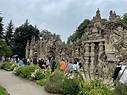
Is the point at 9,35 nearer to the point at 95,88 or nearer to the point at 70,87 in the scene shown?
the point at 70,87

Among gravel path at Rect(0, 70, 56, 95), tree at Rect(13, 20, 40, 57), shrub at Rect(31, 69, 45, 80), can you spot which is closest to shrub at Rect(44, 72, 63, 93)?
gravel path at Rect(0, 70, 56, 95)

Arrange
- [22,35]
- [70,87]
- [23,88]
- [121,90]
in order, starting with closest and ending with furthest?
[121,90] → [70,87] → [23,88] → [22,35]

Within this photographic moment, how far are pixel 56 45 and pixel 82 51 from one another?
23.9 feet

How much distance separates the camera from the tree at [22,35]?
5500 cm

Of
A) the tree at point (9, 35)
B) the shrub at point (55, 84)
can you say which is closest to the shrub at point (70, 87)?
the shrub at point (55, 84)

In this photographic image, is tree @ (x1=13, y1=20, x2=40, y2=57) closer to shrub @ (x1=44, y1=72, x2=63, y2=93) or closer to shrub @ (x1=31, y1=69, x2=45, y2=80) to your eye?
shrub @ (x1=31, y1=69, x2=45, y2=80)

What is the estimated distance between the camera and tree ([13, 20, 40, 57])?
55000 mm

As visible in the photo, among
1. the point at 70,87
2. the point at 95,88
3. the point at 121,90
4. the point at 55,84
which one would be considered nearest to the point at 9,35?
the point at 55,84

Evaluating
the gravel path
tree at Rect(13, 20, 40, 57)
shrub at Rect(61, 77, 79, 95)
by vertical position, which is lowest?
the gravel path

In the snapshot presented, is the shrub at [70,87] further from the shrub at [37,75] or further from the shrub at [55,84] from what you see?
the shrub at [37,75]

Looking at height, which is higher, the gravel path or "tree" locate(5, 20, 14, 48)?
"tree" locate(5, 20, 14, 48)

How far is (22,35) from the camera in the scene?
58375 mm

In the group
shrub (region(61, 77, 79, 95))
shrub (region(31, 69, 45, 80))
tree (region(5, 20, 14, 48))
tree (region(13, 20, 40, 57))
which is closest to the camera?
shrub (region(61, 77, 79, 95))

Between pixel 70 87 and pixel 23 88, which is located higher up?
pixel 70 87
